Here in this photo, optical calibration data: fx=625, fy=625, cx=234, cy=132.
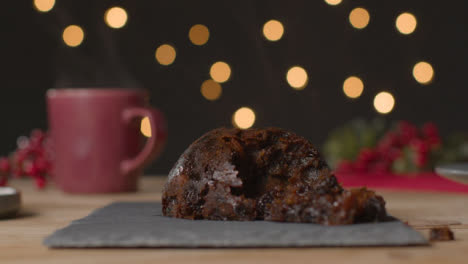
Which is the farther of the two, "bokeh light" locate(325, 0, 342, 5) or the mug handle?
"bokeh light" locate(325, 0, 342, 5)

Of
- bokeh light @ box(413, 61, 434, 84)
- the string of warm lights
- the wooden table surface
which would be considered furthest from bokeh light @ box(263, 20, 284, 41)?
the wooden table surface

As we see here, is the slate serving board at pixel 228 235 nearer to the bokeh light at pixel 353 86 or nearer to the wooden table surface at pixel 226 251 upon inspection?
the wooden table surface at pixel 226 251

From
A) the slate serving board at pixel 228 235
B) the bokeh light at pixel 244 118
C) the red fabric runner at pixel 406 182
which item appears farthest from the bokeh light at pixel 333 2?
the slate serving board at pixel 228 235

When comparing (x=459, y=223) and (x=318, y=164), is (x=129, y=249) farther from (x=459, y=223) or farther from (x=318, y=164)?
(x=459, y=223)

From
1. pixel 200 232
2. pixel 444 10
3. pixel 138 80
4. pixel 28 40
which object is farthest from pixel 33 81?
pixel 200 232

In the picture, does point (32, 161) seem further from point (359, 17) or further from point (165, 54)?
point (359, 17)

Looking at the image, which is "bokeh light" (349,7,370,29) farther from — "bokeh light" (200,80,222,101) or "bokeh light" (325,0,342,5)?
"bokeh light" (200,80,222,101)

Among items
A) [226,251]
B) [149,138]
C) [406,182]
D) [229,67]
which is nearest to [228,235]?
[226,251]
